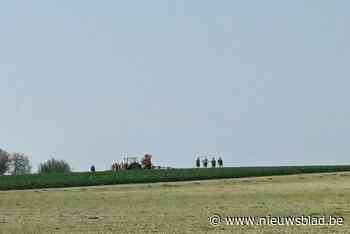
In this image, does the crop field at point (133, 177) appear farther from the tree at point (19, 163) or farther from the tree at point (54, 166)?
the tree at point (19, 163)

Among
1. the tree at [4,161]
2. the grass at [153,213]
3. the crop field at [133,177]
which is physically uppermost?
the tree at [4,161]

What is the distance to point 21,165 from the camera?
15288 cm

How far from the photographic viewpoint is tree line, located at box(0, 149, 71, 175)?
432 ft

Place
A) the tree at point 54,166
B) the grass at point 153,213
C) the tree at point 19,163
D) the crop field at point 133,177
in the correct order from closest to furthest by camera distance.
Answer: the grass at point 153,213 < the crop field at point 133,177 < the tree at point 54,166 < the tree at point 19,163

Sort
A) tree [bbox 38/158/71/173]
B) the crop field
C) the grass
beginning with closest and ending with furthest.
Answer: the grass
the crop field
tree [bbox 38/158/71/173]

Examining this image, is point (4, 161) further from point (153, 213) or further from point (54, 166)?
point (153, 213)

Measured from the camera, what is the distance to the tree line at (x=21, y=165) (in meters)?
132

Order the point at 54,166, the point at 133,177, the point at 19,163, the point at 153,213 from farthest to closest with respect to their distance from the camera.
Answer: the point at 19,163 < the point at 54,166 < the point at 133,177 < the point at 153,213

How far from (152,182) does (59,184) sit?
7572 mm

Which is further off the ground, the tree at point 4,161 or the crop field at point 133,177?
the tree at point 4,161

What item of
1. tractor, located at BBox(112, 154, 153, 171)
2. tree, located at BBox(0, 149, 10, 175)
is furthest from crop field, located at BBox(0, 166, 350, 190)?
tree, located at BBox(0, 149, 10, 175)

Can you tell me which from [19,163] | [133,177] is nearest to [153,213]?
[133,177]

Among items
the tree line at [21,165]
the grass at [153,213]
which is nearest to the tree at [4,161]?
the tree line at [21,165]

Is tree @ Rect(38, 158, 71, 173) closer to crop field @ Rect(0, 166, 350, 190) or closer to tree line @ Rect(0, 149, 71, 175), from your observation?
tree line @ Rect(0, 149, 71, 175)
